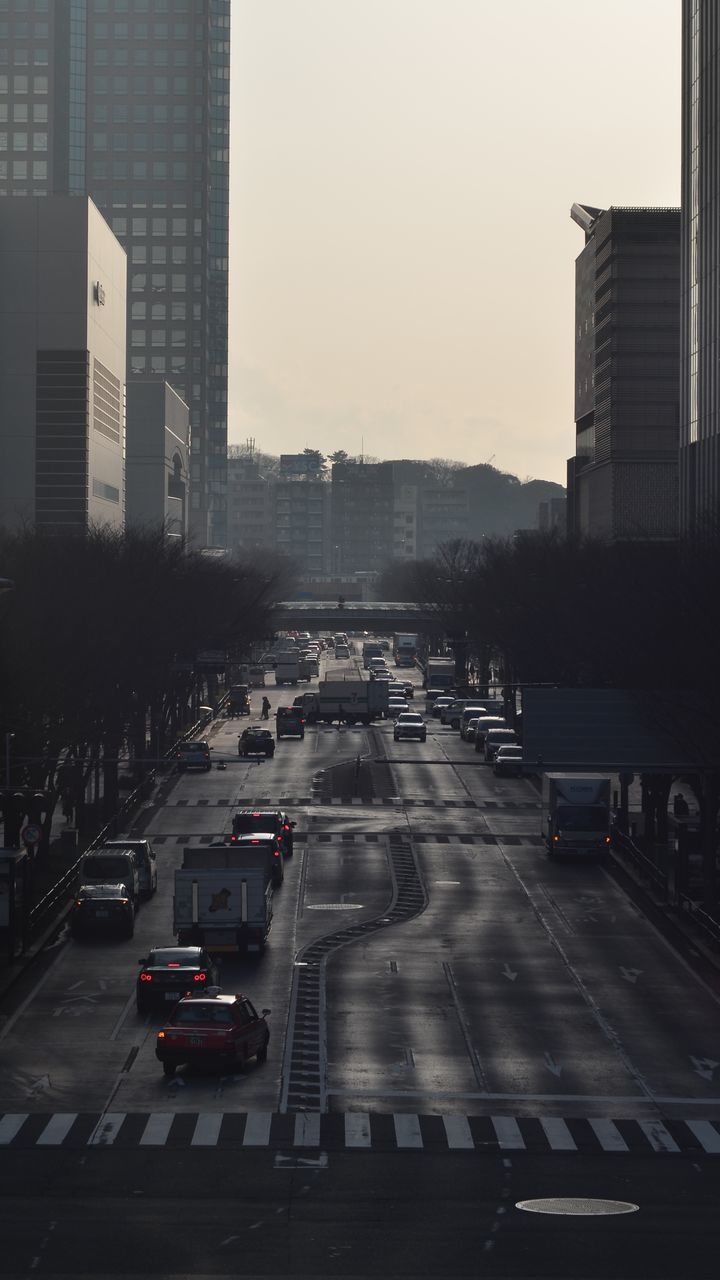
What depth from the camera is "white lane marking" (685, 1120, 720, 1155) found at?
1321 inches

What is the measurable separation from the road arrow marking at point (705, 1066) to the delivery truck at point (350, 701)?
103m

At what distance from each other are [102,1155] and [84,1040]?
12.0 meters

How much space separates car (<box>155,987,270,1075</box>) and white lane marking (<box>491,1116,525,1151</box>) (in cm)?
640

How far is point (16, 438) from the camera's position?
542 feet

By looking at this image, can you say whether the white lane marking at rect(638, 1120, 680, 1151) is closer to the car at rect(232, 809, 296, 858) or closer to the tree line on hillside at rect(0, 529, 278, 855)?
the tree line on hillside at rect(0, 529, 278, 855)

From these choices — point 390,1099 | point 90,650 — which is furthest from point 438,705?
point 390,1099

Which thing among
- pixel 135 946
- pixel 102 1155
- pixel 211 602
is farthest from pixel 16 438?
pixel 102 1155

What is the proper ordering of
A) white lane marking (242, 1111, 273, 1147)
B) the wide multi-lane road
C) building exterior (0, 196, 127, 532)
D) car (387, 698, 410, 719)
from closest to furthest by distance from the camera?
the wide multi-lane road → white lane marking (242, 1111, 273, 1147) → car (387, 698, 410, 719) → building exterior (0, 196, 127, 532)

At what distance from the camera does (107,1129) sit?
34.7 metres

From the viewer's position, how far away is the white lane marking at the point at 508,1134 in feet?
109

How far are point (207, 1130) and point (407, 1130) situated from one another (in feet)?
12.0

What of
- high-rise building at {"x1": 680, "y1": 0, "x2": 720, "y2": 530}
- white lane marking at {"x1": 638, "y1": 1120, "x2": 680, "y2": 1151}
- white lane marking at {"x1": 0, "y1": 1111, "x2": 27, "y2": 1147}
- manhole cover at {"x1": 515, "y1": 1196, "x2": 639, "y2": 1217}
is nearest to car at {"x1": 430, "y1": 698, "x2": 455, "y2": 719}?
high-rise building at {"x1": 680, "y1": 0, "x2": 720, "y2": 530}

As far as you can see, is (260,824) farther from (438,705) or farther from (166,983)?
(438,705)

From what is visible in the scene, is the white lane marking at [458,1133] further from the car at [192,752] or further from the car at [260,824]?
the car at [192,752]
